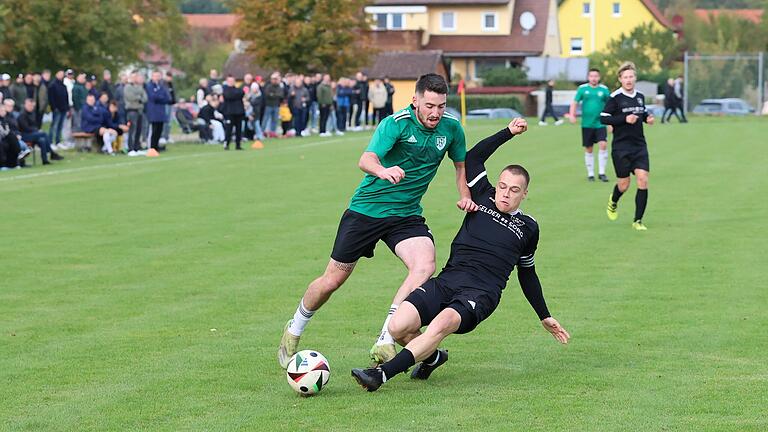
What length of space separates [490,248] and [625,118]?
9345 mm

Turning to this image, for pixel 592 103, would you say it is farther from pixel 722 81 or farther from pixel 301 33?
pixel 722 81

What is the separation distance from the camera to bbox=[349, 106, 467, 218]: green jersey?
8.32m

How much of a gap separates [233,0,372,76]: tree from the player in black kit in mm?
49166

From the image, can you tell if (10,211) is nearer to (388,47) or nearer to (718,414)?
(718,414)

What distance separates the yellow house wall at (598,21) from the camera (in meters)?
104

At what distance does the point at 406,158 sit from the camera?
8.45m

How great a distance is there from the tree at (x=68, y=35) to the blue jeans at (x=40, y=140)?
20.6 m

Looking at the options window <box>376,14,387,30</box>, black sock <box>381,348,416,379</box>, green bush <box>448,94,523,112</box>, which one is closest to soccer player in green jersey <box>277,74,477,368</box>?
black sock <box>381,348,416,379</box>

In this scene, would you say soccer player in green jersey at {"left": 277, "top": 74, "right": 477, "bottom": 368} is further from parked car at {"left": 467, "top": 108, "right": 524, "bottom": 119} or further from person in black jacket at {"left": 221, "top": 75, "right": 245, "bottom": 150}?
parked car at {"left": 467, "top": 108, "right": 524, "bottom": 119}

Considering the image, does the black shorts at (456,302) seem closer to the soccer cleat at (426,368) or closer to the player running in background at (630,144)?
the soccer cleat at (426,368)

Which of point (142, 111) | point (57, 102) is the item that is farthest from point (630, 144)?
point (57, 102)

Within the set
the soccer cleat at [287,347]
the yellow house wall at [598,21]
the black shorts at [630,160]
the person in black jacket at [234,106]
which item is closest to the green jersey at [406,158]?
the soccer cleat at [287,347]

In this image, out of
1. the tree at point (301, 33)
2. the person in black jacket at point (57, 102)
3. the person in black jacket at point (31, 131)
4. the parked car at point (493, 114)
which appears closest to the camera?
the person in black jacket at point (31, 131)

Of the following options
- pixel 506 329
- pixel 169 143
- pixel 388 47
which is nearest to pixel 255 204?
pixel 506 329
